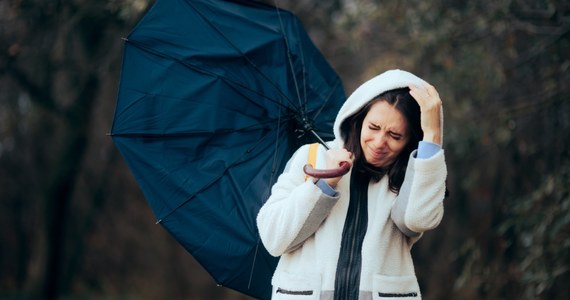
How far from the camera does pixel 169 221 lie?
364cm

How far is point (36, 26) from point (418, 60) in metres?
3.60

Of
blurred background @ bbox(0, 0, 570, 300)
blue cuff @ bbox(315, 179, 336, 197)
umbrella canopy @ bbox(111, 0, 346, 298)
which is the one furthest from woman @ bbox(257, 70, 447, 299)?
blurred background @ bbox(0, 0, 570, 300)

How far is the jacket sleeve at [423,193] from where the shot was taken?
307 centimetres

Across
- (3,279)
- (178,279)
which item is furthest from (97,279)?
(178,279)

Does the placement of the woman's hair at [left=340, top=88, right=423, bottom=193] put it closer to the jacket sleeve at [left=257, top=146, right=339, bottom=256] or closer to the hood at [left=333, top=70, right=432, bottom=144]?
the hood at [left=333, top=70, right=432, bottom=144]

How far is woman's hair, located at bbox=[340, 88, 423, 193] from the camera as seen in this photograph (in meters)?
3.24

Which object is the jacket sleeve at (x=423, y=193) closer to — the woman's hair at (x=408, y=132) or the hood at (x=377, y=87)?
the woman's hair at (x=408, y=132)

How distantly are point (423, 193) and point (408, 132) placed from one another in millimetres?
279

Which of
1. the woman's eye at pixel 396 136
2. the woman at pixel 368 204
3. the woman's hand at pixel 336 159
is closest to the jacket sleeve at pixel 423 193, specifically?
the woman at pixel 368 204

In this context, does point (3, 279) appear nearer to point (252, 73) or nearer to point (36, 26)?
point (36, 26)

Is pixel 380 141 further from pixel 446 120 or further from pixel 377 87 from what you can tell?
pixel 446 120

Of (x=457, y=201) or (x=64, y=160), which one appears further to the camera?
(x=457, y=201)

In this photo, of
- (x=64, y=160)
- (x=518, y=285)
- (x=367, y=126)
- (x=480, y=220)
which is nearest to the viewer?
(x=367, y=126)

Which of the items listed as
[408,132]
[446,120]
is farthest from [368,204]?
[446,120]
